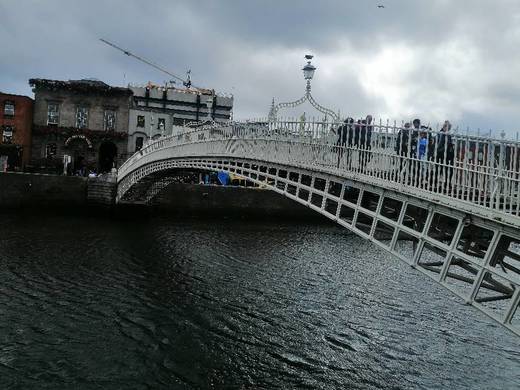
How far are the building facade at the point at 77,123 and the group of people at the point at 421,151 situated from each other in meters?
39.1

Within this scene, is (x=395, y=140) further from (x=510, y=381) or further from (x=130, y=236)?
(x=130, y=236)

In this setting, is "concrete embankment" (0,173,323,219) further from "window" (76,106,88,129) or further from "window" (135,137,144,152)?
"window" (135,137,144,152)

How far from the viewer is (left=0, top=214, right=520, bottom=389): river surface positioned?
35.6ft

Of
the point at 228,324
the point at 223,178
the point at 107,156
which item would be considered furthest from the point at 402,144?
the point at 107,156

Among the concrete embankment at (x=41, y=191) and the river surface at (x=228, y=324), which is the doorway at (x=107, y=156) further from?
the river surface at (x=228, y=324)

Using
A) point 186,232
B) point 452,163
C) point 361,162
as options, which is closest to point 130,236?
point 186,232

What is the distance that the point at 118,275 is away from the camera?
19.0 meters

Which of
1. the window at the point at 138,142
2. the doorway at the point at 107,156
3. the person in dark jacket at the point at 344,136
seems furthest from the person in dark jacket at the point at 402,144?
the doorway at the point at 107,156

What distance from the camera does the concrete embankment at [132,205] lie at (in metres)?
34.6

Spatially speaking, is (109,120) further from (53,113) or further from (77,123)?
(53,113)

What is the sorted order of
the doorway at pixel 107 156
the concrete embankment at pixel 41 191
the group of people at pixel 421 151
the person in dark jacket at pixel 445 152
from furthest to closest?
the doorway at pixel 107 156, the concrete embankment at pixel 41 191, the group of people at pixel 421 151, the person in dark jacket at pixel 445 152

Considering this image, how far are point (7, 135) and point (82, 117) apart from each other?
6996 mm

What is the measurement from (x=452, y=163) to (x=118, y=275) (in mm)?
13190

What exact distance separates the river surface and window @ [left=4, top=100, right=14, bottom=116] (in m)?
25.3
